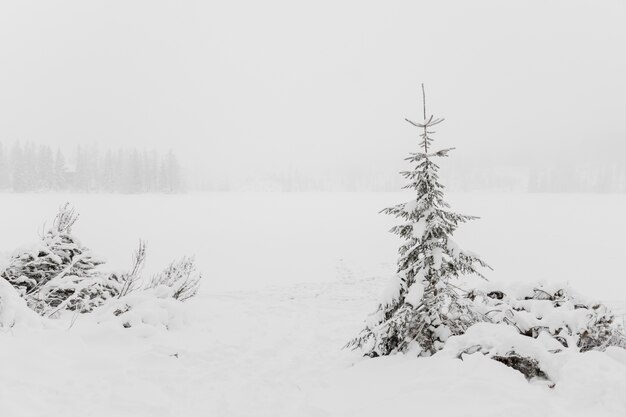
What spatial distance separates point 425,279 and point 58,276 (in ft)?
21.3

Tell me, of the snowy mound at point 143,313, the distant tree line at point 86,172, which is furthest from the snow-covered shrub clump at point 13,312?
the distant tree line at point 86,172

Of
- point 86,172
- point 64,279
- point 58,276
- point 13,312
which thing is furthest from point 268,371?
point 86,172

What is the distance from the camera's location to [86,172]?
276ft

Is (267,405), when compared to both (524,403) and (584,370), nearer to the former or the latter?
(524,403)

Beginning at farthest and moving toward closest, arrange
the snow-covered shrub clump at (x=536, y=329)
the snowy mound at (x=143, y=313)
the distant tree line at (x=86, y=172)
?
the distant tree line at (x=86, y=172) < the snowy mound at (x=143, y=313) < the snow-covered shrub clump at (x=536, y=329)

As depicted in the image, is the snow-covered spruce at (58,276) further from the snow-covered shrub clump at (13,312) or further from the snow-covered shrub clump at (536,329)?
the snow-covered shrub clump at (536,329)

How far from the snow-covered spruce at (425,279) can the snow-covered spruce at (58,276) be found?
5.49 meters

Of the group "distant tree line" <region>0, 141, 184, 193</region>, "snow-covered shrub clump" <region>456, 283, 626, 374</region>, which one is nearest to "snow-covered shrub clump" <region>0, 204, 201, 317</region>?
"snow-covered shrub clump" <region>456, 283, 626, 374</region>

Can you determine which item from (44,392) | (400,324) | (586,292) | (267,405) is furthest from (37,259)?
(586,292)

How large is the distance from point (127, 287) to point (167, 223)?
2297 cm

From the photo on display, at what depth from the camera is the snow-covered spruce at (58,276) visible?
7422 mm

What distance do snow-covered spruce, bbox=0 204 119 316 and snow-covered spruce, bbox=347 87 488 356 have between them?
5492mm

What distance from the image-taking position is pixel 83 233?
23.6 meters

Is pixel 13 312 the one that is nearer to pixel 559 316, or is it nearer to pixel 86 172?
pixel 559 316
